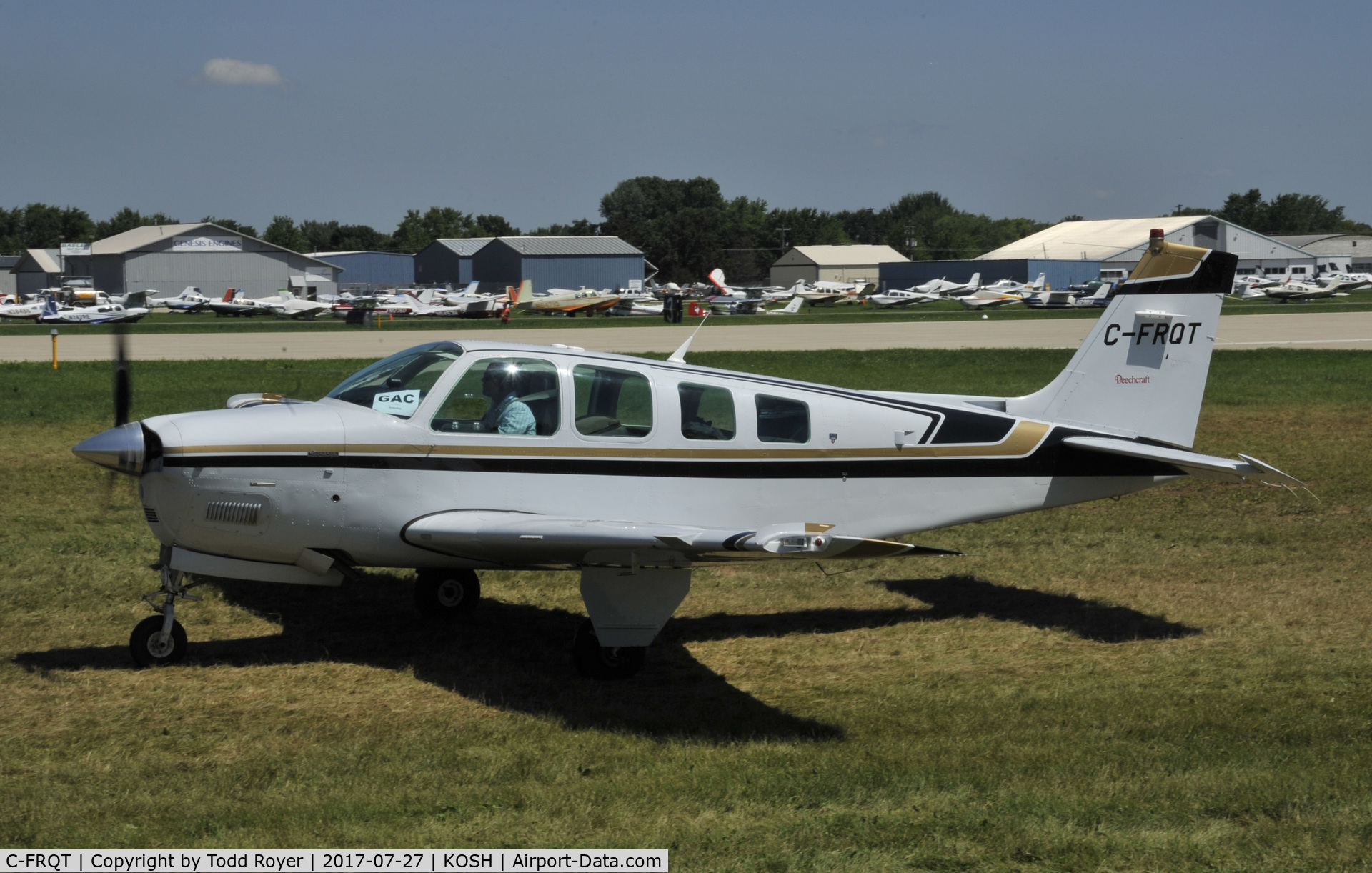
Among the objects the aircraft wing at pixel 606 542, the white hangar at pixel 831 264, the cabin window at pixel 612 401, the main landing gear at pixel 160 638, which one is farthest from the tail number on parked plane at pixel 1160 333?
the white hangar at pixel 831 264

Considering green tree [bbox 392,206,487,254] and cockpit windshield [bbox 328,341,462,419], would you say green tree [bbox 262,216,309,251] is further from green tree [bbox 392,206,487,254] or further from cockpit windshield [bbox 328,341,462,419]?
cockpit windshield [bbox 328,341,462,419]

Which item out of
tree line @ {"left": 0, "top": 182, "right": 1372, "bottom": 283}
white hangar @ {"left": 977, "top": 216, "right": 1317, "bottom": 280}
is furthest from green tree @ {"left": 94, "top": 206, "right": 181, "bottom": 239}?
white hangar @ {"left": 977, "top": 216, "right": 1317, "bottom": 280}

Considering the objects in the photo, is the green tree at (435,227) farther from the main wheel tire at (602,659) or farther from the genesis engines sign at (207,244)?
the main wheel tire at (602,659)

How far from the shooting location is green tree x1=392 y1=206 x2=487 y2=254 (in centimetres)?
16038

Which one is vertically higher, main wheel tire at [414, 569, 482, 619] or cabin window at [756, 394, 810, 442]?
cabin window at [756, 394, 810, 442]

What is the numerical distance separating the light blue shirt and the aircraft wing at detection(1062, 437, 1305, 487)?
13.6ft

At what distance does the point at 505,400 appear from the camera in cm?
752

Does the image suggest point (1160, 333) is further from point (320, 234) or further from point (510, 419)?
point (320, 234)

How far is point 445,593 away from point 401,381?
7.60 ft

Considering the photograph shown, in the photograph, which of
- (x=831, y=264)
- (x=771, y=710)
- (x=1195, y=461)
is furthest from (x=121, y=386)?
(x=831, y=264)

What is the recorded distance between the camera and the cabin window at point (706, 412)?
7801 mm

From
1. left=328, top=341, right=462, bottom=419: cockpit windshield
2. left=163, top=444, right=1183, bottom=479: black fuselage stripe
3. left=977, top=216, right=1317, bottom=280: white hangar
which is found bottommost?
left=163, top=444, right=1183, bottom=479: black fuselage stripe

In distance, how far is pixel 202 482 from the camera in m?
6.99

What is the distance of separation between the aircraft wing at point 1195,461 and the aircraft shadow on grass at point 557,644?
1.36 metres
